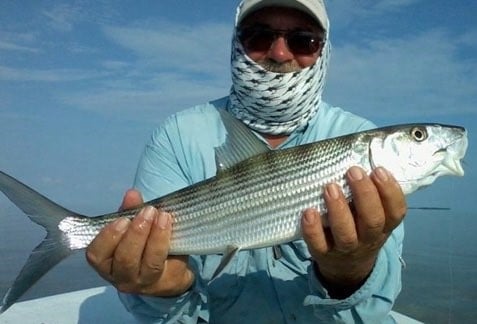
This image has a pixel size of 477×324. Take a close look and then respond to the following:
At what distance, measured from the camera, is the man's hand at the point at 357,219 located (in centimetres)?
261

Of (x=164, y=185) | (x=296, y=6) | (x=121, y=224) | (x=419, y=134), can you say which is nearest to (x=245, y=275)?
(x=164, y=185)

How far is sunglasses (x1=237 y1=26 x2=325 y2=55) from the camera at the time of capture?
3.70m

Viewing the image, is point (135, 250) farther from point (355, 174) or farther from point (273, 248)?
point (355, 174)

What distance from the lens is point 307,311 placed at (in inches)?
139

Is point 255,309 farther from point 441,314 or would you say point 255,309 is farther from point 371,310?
point 441,314

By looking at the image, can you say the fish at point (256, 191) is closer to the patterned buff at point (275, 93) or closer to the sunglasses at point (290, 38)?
the patterned buff at point (275, 93)

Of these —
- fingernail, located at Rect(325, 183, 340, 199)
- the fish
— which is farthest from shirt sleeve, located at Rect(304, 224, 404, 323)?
fingernail, located at Rect(325, 183, 340, 199)

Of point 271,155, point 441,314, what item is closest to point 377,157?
point 271,155

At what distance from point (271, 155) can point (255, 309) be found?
47.7 inches

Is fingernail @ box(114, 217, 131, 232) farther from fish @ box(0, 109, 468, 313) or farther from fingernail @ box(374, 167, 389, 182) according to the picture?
fingernail @ box(374, 167, 389, 182)

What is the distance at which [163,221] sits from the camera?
2.87 meters

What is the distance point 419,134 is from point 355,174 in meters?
0.51

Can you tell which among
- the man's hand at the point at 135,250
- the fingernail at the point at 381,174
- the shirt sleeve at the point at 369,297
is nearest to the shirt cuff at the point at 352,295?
the shirt sleeve at the point at 369,297

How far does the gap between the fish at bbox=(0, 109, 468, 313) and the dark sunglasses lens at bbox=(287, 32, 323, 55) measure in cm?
92
